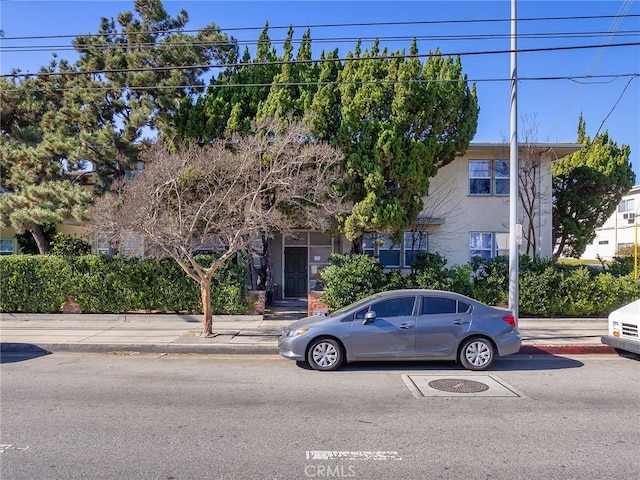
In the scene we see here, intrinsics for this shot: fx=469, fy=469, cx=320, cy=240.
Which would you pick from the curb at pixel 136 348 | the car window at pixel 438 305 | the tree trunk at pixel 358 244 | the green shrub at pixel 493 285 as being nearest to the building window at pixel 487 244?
the green shrub at pixel 493 285

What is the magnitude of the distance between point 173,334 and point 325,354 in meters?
4.91

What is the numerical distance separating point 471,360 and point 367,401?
9.27 feet

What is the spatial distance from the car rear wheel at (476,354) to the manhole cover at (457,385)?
77 centimetres

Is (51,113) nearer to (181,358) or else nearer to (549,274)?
(181,358)

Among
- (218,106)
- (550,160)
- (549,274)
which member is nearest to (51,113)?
(218,106)

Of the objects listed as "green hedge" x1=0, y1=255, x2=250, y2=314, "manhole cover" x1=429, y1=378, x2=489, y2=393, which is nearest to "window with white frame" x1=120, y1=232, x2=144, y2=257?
"green hedge" x1=0, y1=255, x2=250, y2=314

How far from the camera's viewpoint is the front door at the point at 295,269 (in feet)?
62.0

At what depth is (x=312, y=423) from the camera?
5.57 m

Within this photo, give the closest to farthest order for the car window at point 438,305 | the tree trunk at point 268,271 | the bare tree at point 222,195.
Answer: the car window at point 438,305 → the bare tree at point 222,195 → the tree trunk at point 268,271

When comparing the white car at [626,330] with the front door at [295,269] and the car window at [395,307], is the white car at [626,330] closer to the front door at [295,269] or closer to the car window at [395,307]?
the car window at [395,307]

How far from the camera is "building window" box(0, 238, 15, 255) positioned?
20734 mm

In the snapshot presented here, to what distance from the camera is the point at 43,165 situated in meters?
14.5

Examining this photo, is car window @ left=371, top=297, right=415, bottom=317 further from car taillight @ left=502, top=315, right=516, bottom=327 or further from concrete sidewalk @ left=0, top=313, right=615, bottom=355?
concrete sidewalk @ left=0, top=313, right=615, bottom=355

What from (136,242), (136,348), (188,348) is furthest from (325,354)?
(136,242)
